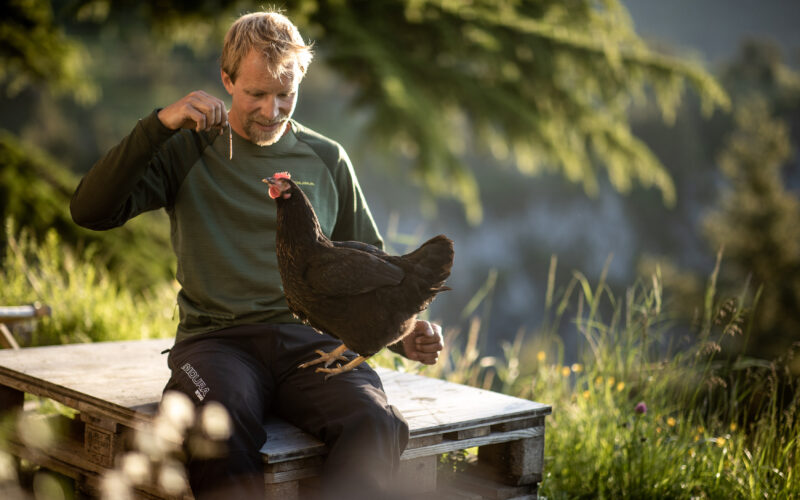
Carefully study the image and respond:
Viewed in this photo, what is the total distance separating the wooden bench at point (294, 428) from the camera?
2.04 metres

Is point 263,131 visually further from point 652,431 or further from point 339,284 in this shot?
point 652,431

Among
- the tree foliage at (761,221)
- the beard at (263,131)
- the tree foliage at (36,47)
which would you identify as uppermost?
the tree foliage at (36,47)

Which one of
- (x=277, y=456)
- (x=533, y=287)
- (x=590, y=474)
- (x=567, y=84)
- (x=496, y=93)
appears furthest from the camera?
(x=533, y=287)

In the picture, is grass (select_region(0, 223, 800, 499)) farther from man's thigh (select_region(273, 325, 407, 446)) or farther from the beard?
the beard

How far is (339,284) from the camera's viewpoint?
193 centimetres

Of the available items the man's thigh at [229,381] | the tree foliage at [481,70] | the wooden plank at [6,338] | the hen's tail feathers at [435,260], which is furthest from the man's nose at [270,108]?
the tree foliage at [481,70]

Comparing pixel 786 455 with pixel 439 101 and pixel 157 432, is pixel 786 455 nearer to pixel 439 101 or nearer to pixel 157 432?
pixel 157 432

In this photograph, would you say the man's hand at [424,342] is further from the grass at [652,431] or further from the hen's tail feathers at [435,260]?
A: the grass at [652,431]

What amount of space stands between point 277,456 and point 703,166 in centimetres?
2057

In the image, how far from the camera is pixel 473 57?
6.58 metres

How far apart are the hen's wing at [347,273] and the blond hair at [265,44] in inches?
Answer: 21.6

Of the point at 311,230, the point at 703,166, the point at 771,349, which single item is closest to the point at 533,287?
the point at 703,166

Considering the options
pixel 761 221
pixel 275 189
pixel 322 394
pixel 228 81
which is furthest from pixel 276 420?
pixel 761 221

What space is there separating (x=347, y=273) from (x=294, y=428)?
1.62 feet
